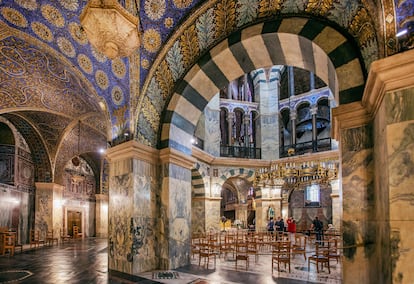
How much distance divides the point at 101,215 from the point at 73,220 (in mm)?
1765

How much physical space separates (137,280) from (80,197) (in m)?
13.2

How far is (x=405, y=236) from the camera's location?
298cm

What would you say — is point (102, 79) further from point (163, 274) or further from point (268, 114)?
point (268, 114)

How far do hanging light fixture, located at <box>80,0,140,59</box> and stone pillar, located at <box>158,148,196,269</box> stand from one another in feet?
9.11

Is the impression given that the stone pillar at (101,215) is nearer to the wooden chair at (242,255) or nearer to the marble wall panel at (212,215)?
the marble wall panel at (212,215)

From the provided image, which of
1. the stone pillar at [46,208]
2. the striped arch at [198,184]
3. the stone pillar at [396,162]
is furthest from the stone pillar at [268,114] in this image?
the stone pillar at [396,162]

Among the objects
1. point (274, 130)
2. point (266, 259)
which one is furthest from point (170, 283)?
point (274, 130)

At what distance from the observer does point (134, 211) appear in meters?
6.17

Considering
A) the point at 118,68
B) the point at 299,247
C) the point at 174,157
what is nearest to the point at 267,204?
the point at 299,247

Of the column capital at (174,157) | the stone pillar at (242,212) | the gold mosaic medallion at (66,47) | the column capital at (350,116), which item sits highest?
the gold mosaic medallion at (66,47)

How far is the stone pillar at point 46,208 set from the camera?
13508 millimetres

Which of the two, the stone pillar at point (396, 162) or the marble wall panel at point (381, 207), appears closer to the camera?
the stone pillar at point (396, 162)

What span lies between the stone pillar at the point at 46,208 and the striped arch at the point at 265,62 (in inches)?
364

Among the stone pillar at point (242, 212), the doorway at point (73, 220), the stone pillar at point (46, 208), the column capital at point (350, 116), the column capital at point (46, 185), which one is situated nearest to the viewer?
the column capital at point (350, 116)
